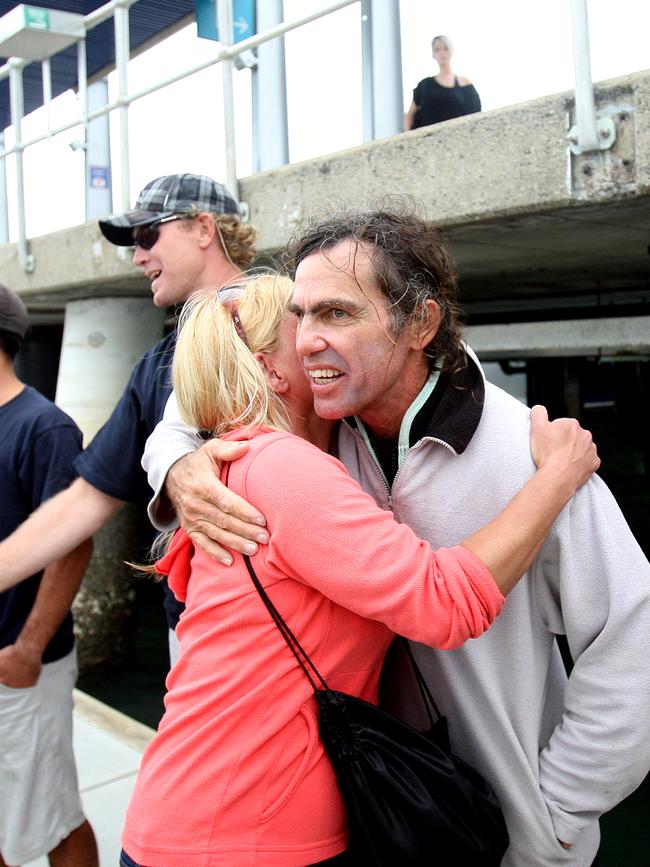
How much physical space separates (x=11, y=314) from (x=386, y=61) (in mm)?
3929

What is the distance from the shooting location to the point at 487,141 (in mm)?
3088

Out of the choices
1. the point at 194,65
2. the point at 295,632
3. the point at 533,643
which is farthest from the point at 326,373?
the point at 194,65

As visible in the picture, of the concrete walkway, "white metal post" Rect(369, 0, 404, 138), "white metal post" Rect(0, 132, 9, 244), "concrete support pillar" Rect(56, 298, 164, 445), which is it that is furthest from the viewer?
"white metal post" Rect(0, 132, 9, 244)

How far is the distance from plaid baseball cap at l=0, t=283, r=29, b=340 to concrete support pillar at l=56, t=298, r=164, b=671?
13.2 ft

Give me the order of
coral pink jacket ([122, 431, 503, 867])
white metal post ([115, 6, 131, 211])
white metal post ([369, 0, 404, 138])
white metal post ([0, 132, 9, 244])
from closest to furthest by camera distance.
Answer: coral pink jacket ([122, 431, 503, 867]) < white metal post ([115, 6, 131, 211]) < white metal post ([369, 0, 404, 138]) < white metal post ([0, 132, 9, 244])

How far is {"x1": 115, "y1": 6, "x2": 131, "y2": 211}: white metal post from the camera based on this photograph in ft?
16.3

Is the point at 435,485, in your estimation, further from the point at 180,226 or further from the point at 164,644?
the point at 164,644

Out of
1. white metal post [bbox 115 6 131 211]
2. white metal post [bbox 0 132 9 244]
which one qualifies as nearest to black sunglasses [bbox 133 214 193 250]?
white metal post [bbox 115 6 131 211]

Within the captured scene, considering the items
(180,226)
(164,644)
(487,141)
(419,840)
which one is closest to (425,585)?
(419,840)

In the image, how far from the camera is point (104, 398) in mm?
6918

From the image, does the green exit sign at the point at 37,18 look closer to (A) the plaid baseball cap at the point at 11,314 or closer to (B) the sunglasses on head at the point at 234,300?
(A) the plaid baseball cap at the point at 11,314

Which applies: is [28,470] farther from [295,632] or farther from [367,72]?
[367,72]

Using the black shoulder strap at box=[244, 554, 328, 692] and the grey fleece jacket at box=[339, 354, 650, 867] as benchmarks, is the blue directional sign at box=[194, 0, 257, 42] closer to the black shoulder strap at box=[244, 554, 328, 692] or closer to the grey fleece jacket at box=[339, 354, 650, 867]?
the grey fleece jacket at box=[339, 354, 650, 867]

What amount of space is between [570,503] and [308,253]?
0.67 meters
